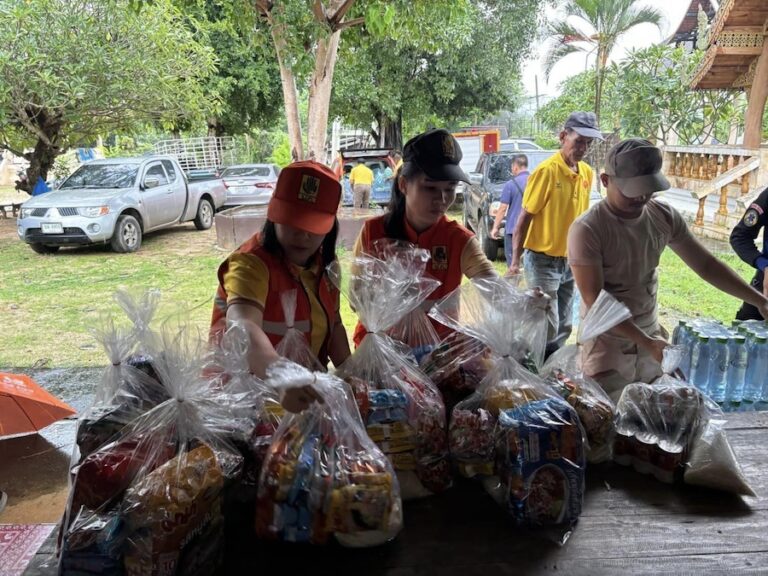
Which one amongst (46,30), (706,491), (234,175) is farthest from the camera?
(234,175)

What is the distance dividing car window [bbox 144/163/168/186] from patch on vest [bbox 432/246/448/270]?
32.6ft

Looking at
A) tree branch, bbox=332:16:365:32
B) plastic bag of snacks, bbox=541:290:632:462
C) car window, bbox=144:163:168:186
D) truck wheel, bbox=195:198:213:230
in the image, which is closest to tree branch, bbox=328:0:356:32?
tree branch, bbox=332:16:365:32

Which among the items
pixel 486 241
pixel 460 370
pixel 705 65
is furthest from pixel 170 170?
pixel 460 370

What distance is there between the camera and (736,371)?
9.98 feet

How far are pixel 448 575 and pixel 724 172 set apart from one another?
Answer: 961 cm

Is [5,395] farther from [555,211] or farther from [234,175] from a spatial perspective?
[234,175]

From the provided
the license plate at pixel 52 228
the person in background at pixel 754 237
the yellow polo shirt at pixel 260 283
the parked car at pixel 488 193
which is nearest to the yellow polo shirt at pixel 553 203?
the person in background at pixel 754 237

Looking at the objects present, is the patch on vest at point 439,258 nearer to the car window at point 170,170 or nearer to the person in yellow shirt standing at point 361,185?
the person in yellow shirt standing at point 361,185

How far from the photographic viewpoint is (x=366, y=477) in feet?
3.67

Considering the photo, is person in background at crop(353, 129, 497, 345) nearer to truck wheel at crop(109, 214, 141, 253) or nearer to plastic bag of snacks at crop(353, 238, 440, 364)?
plastic bag of snacks at crop(353, 238, 440, 364)

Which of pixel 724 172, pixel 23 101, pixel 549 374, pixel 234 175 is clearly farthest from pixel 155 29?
pixel 549 374

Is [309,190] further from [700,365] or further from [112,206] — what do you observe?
[112,206]

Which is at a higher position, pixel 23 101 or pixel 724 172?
pixel 23 101

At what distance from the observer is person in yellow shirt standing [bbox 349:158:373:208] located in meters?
11.1
